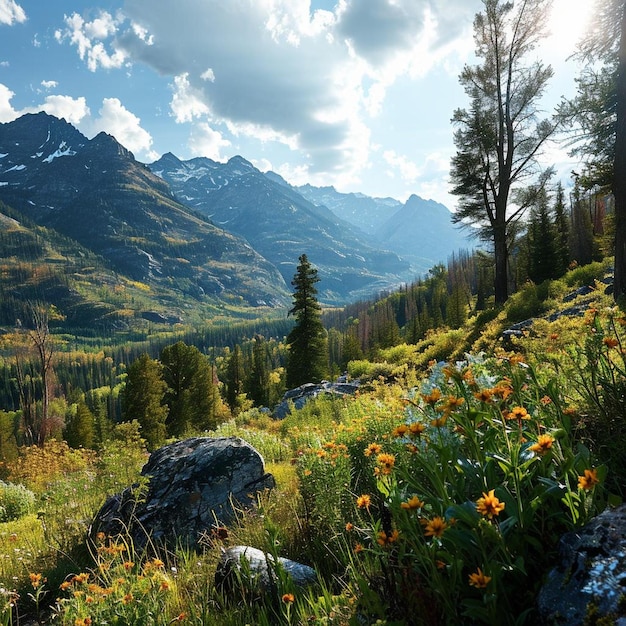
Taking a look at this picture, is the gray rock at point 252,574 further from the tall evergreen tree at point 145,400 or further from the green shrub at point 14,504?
the tall evergreen tree at point 145,400

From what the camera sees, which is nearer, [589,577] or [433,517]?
[589,577]

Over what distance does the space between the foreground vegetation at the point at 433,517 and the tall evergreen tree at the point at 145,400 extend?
21816 mm

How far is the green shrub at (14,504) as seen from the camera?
9.32 meters

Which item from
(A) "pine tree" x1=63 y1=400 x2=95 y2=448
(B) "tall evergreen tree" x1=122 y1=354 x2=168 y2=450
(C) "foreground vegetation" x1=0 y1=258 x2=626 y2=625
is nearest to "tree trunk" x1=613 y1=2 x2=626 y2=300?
(C) "foreground vegetation" x1=0 y1=258 x2=626 y2=625

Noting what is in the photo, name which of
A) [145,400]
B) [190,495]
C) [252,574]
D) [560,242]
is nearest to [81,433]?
[145,400]

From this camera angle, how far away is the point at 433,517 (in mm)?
1808

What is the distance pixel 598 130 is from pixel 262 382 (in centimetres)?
4245

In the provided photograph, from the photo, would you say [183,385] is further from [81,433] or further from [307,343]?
[81,433]

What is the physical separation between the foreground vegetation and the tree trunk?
446 cm

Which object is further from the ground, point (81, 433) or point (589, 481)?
point (589, 481)

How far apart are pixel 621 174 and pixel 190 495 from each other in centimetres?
981

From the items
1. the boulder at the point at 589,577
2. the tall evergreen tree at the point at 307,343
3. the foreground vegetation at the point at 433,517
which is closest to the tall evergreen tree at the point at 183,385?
the tall evergreen tree at the point at 307,343

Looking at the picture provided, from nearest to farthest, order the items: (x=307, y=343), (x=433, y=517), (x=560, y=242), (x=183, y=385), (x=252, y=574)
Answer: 1. (x=433, y=517)
2. (x=252, y=574)
3. (x=183, y=385)
4. (x=307, y=343)
5. (x=560, y=242)

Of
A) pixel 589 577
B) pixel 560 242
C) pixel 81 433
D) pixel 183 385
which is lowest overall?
pixel 81 433
